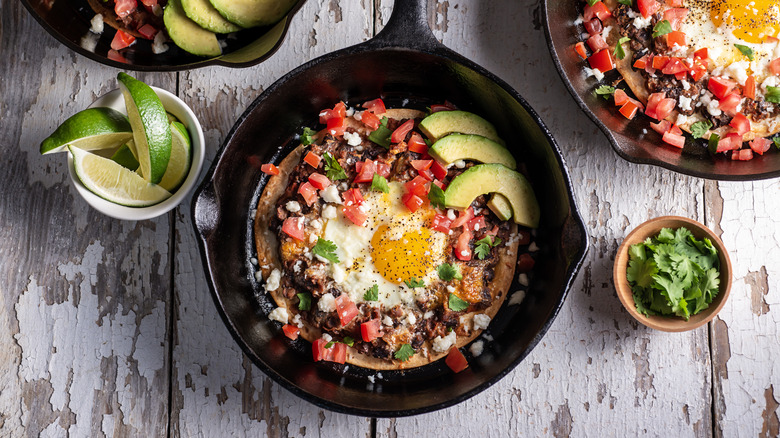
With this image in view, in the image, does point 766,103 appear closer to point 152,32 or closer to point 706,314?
point 706,314

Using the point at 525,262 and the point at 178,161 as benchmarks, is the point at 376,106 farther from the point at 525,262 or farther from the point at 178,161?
the point at 525,262

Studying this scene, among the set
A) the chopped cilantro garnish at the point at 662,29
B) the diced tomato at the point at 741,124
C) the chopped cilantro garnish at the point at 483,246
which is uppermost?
the chopped cilantro garnish at the point at 662,29

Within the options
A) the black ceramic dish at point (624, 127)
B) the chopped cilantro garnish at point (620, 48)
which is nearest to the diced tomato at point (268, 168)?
the black ceramic dish at point (624, 127)

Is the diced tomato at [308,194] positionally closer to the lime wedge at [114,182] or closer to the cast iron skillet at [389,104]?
the cast iron skillet at [389,104]

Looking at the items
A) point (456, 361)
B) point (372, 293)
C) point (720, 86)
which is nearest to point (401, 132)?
point (372, 293)

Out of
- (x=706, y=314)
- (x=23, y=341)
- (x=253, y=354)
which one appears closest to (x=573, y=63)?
(x=706, y=314)

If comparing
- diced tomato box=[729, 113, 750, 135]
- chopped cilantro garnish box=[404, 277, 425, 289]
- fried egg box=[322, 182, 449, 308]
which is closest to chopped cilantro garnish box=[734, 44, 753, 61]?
diced tomato box=[729, 113, 750, 135]

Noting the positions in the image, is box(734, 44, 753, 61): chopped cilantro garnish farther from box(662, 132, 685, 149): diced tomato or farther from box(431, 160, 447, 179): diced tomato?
box(431, 160, 447, 179): diced tomato
